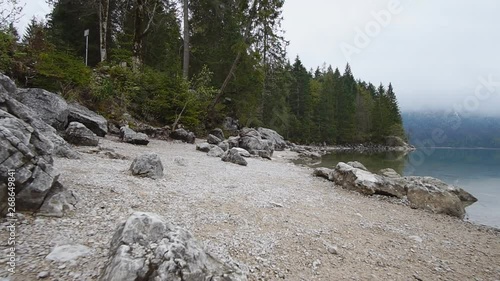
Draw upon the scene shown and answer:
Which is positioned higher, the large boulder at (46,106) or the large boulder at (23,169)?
the large boulder at (46,106)

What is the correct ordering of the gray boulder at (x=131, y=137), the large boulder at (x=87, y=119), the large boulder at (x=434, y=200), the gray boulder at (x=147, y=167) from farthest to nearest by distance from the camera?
1. the gray boulder at (x=131, y=137)
2. the large boulder at (x=87, y=119)
3. the large boulder at (x=434, y=200)
4. the gray boulder at (x=147, y=167)

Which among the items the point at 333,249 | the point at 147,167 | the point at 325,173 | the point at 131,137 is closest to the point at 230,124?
the point at 131,137

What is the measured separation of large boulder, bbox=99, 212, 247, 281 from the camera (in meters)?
2.17

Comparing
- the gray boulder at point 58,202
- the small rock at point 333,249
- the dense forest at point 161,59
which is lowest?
the small rock at point 333,249

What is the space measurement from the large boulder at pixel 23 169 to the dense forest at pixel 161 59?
7.37m

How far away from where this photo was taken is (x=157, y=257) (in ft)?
7.47

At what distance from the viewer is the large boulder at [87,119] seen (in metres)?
9.68

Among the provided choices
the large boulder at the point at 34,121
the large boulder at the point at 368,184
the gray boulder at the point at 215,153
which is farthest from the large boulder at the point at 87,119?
the large boulder at the point at 368,184

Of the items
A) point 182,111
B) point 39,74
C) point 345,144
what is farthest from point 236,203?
point 345,144

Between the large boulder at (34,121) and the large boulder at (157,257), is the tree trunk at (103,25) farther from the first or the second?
the large boulder at (157,257)

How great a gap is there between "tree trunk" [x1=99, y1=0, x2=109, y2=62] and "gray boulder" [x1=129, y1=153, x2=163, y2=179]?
13505 millimetres

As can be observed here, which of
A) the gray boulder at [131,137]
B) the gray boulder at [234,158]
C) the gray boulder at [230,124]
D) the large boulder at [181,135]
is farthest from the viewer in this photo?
the gray boulder at [230,124]

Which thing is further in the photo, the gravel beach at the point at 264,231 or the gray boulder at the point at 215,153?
the gray boulder at the point at 215,153

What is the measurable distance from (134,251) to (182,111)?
14130 millimetres
